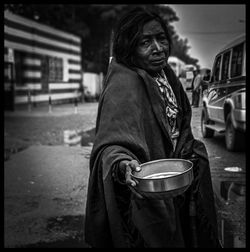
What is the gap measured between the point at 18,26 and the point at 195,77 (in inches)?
594

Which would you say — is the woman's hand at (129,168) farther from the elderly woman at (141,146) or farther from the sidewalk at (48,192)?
the sidewalk at (48,192)

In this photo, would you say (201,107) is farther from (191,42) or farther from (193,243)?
(193,243)

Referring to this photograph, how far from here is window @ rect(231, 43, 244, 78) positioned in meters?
1.51

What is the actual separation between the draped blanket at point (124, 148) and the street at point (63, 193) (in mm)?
342

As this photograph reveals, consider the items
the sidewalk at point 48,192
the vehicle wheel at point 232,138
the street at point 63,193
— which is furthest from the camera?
the sidewalk at point 48,192

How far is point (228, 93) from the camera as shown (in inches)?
61.8

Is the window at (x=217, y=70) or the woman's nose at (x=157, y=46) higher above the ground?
the woman's nose at (x=157, y=46)

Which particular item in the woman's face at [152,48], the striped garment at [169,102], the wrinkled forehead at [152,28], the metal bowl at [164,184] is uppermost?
the wrinkled forehead at [152,28]

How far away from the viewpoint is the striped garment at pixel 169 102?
159cm

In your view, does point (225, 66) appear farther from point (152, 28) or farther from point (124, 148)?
point (124, 148)

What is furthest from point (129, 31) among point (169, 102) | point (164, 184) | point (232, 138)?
point (232, 138)

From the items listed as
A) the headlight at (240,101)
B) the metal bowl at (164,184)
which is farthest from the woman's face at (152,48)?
the metal bowl at (164,184)

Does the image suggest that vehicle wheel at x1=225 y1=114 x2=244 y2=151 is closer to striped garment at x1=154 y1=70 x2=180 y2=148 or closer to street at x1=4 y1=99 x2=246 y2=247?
street at x1=4 y1=99 x2=246 y2=247

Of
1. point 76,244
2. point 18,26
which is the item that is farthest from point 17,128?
point 76,244
